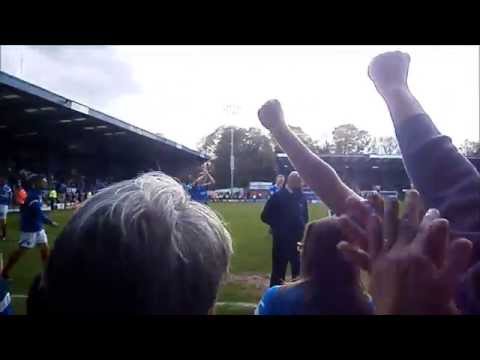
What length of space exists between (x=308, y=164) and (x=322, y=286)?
0.44 meters

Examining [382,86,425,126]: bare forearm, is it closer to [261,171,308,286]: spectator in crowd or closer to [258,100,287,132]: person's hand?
[258,100,287,132]: person's hand

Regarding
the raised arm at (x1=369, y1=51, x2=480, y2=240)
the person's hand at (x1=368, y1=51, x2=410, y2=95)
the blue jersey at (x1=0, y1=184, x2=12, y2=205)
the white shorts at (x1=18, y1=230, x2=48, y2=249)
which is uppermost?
the person's hand at (x1=368, y1=51, x2=410, y2=95)

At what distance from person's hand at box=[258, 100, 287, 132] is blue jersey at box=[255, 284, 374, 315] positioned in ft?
1.51

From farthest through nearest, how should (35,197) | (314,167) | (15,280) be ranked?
(35,197)
(15,280)
(314,167)

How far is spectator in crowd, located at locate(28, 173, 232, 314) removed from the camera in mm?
502

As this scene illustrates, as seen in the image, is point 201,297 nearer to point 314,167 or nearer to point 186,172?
point 314,167

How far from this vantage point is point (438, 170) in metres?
0.52

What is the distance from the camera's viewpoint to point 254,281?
325cm

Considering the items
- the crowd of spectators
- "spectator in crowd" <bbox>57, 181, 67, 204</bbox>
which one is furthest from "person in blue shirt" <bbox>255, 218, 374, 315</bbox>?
"spectator in crowd" <bbox>57, 181, 67, 204</bbox>

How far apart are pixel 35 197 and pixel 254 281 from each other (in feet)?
5.61

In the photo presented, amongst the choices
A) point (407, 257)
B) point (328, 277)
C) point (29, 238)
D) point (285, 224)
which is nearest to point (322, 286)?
point (328, 277)

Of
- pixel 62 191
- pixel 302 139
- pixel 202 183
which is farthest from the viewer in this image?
pixel 62 191

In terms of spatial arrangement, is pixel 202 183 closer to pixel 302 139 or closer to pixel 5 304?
pixel 5 304
